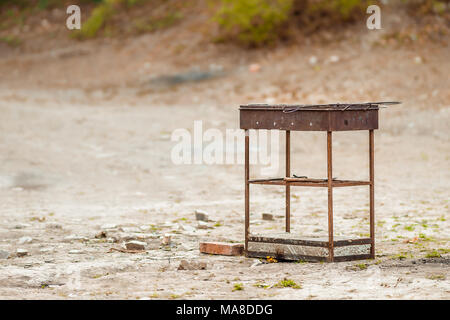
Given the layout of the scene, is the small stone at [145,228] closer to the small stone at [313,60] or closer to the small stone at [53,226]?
the small stone at [53,226]

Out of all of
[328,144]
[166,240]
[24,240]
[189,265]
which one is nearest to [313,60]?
[166,240]

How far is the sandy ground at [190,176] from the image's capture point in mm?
6641

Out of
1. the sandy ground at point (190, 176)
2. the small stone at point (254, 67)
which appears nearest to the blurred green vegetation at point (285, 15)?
the sandy ground at point (190, 176)

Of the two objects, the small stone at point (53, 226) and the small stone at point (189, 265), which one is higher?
the small stone at point (53, 226)

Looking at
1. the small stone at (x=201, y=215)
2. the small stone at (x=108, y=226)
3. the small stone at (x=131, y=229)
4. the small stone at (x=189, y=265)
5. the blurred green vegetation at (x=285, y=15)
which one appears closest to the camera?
the small stone at (x=189, y=265)

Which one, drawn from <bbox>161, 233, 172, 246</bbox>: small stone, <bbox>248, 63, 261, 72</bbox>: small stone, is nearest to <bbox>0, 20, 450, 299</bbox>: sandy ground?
<bbox>161, 233, 172, 246</bbox>: small stone

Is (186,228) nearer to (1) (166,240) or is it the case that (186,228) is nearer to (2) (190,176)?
(1) (166,240)

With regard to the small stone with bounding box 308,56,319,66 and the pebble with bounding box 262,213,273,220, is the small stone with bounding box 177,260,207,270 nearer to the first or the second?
the pebble with bounding box 262,213,273,220

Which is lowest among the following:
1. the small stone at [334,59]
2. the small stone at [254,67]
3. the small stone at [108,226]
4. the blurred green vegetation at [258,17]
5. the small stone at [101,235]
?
the small stone at [101,235]

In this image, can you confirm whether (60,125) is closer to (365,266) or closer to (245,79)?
(245,79)

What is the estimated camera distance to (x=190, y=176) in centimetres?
1328

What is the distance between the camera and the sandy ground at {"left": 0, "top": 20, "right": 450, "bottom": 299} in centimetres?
664

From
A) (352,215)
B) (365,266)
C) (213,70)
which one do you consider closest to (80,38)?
(213,70)

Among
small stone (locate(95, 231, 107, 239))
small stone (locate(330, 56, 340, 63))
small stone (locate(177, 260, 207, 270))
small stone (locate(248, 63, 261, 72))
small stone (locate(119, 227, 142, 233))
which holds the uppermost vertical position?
small stone (locate(330, 56, 340, 63))
